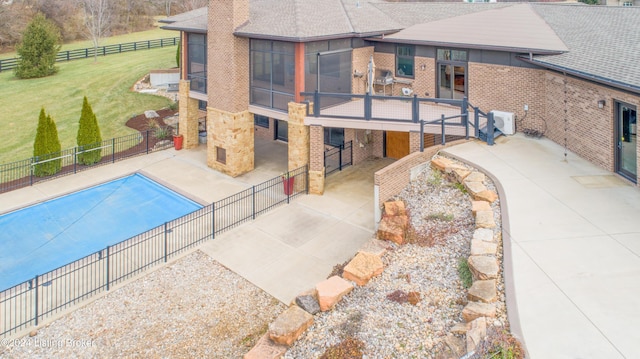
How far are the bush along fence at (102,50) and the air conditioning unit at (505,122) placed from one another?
39.3 metres

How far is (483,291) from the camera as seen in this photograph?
8.62 m

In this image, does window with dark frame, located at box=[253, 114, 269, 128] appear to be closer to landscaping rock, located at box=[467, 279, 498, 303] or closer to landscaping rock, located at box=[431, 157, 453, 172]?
landscaping rock, located at box=[431, 157, 453, 172]

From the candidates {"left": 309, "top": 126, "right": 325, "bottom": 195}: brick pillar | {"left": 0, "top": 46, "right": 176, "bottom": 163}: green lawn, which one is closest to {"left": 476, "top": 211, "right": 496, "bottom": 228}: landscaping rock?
{"left": 309, "top": 126, "right": 325, "bottom": 195}: brick pillar

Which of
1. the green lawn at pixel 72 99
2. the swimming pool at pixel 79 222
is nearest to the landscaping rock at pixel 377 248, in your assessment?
the swimming pool at pixel 79 222

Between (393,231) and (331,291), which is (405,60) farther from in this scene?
(331,291)

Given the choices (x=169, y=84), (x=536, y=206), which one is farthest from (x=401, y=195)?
(x=169, y=84)

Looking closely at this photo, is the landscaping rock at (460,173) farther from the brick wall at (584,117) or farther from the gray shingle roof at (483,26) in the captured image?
the gray shingle roof at (483,26)

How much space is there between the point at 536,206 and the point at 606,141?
13.7 ft

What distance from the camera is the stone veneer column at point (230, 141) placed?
2019 cm

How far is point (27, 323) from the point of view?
1099cm

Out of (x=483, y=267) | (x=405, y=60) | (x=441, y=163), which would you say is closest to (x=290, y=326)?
(x=483, y=267)

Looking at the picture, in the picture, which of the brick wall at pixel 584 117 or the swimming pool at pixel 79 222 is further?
the swimming pool at pixel 79 222

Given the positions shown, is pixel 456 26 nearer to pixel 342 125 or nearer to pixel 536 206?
pixel 342 125

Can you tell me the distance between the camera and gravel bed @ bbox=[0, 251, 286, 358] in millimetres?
10039
